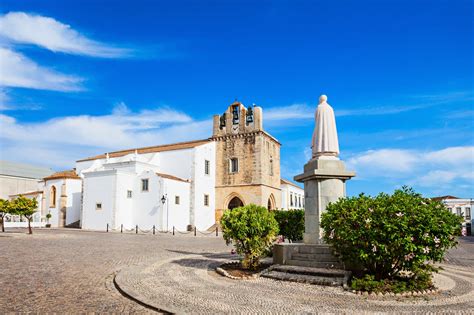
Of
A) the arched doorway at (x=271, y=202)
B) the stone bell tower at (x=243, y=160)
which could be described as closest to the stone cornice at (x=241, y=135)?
the stone bell tower at (x=243, y=160)

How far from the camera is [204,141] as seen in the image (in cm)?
3841

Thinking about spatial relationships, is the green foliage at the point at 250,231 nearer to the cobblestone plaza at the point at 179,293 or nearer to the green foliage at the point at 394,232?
the cobblestone plaza at the point at 179,293

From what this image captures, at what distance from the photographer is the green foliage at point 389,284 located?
681cm

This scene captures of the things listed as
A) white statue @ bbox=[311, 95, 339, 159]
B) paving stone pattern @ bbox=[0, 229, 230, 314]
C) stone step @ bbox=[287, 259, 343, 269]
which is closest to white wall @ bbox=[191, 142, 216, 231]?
paving stone pattern @ bbox=[0, 229, 230, 314]

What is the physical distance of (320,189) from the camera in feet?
30.0

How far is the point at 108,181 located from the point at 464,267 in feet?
88.9

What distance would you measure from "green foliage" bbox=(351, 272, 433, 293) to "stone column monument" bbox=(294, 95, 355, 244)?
2.05 metres

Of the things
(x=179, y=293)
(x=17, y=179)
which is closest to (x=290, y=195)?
(x=17, y=179)

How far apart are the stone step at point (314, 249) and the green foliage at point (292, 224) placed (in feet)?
15.5

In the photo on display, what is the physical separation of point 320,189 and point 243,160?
1043 inches

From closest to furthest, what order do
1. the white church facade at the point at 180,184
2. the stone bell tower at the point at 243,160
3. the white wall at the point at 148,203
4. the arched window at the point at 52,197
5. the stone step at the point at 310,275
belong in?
the stone step at the point at 310,275, the white wall at the point at 148,203, the white church facade at the point at 180,184, the stone bell tower at the point at 243,160, the arched window at the point at 52,197

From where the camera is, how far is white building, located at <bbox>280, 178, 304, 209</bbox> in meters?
47.3

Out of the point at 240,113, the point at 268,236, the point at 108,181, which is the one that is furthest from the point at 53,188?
the point at 268,236

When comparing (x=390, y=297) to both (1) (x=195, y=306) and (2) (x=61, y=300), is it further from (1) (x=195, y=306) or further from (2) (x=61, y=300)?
(2) (x=61, y=300)
